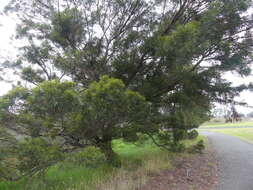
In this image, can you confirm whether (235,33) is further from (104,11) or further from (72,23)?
(72,23)

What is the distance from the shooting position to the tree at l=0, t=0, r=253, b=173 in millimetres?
6727

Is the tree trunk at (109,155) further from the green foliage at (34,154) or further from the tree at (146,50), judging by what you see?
Answer: the green foliage at (34,154)

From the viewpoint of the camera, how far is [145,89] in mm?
7285

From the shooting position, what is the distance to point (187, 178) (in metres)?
6.90

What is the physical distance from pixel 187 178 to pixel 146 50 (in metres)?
4.47

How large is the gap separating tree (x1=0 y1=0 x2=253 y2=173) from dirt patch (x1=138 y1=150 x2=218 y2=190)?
4.14 feet

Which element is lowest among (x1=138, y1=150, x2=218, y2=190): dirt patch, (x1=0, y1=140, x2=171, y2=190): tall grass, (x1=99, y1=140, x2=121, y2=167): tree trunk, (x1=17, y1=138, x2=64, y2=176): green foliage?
(x1=138, y1=150, x2=218, y2=190): dirt patch

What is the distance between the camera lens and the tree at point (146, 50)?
6.73 metres

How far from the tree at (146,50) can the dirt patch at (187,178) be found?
126 centimetres

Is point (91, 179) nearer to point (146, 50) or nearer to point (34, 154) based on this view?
point (34, 154)

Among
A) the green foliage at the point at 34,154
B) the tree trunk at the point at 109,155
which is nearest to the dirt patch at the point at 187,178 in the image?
the tree trunk at the point at 109,155

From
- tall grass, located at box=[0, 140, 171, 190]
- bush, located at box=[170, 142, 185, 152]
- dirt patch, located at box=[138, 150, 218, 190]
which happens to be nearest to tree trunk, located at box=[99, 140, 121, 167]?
tall grass, located at box=[0, 140, 171, 190]

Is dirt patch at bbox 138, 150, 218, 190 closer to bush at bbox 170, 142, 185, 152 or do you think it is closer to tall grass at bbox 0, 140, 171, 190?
tall grass at bbox 0, 140, 171, 190

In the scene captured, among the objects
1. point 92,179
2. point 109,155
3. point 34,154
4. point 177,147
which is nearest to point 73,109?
point 34,154
